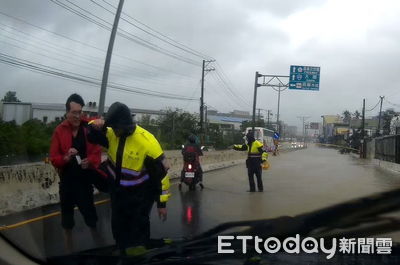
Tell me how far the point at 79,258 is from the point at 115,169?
767 millimetres

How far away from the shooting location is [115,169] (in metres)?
4.06

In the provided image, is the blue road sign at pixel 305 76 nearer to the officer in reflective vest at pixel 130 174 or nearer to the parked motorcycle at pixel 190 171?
the officer in reflective vest at pixel 130 174

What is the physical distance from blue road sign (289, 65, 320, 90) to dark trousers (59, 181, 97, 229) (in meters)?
2.17

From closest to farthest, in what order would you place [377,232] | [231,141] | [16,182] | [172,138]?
[377,232] → [172,138] → [231,141] → [16,182]

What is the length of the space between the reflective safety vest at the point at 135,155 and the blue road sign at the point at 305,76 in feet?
4.83

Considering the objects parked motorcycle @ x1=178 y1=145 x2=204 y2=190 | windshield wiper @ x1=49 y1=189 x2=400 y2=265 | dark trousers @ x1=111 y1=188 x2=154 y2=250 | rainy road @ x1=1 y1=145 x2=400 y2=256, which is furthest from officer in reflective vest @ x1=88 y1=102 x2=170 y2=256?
parked motorcycle @ x1=178 y1=145 x2=204 y2=190

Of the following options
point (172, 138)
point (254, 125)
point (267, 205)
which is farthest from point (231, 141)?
point (267, 205)

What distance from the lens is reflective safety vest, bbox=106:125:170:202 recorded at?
158 inches

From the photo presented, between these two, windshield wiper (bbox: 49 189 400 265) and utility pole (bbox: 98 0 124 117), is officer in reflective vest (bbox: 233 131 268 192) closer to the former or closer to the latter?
windshield wiper (bbox: 49 189 400 265)

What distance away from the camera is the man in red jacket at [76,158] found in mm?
4277

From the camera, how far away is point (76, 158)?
4285 mm

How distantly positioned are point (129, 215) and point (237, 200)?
54.9 inches

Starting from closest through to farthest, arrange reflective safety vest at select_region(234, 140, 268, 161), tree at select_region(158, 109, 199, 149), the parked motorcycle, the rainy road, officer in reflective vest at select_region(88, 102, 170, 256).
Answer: officer in reflective vest at select_region(88, 102, 170, 256), the rainy road, tree at select_region(158, 109, 199, 149), reflective safety vest at select_region(234, 140, 268, 161), the parked motorcycle

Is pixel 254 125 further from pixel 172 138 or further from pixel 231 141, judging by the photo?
pixel 172 138
